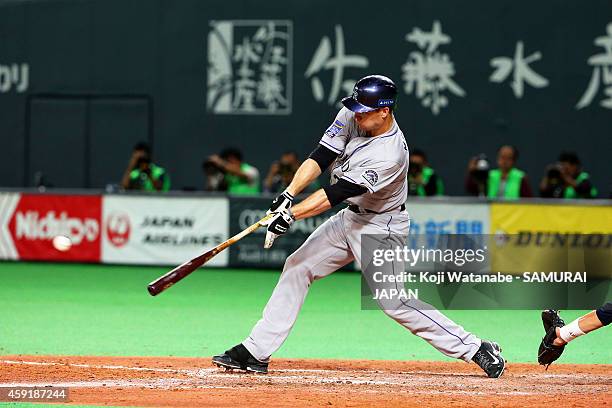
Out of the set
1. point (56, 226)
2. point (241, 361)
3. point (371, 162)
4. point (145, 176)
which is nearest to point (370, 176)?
point (371, 162)

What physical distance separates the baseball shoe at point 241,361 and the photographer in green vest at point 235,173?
364 inches

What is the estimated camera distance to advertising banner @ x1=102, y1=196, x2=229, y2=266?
52.1ft

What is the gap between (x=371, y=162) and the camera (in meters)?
7.54

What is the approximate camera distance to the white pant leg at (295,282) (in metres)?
7.77

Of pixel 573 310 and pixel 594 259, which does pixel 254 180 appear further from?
pixel 573 310

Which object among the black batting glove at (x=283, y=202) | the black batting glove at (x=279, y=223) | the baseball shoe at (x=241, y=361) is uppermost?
the black batting glove at (x=283, y=202)

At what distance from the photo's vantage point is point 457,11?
18750mm

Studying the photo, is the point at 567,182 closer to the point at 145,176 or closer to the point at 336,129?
the point at 145,176

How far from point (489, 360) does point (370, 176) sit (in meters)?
1.44

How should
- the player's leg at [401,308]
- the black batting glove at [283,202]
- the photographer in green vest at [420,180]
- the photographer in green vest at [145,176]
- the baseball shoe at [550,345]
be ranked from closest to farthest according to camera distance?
the black batting glove at [283,202], the player's leg at [401,308], the baseball shoe at [550,345], the photographer in green vest at [420,180], the photographer in green vest at [145,176]

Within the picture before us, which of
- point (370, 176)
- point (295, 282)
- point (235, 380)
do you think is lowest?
point (235, 380)

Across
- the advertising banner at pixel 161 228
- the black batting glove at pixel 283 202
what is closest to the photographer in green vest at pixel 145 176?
the advertising banner at pixel 161 228

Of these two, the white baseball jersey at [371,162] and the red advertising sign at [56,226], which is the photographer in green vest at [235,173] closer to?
the red advertising sign at [56,226]

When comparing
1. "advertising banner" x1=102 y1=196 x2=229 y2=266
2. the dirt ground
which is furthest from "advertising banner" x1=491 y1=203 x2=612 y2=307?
the dirt ground
